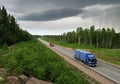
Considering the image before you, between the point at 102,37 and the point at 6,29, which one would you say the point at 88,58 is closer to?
the point at 6,29

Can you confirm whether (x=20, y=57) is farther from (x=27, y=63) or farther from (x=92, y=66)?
(x=92, y=66)

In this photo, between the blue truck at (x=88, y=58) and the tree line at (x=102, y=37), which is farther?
the tree line at (x=102, y=37)

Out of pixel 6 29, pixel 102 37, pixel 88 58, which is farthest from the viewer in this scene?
pixel 102 37

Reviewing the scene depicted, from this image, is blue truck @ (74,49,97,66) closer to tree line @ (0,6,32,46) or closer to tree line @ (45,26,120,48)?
tree line @ (0,6,32,46)

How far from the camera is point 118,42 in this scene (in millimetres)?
149125

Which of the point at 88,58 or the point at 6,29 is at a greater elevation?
the point at 6,29

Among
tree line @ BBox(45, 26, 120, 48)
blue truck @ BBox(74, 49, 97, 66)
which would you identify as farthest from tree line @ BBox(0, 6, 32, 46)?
tree line @ BBox(45, 26, 120, 48)

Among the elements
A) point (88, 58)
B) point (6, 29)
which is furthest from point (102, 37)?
point (88, 58)

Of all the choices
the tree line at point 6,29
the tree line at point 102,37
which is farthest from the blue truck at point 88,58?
the tree line at point 102,37

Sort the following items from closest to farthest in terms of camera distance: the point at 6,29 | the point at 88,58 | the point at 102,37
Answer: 1. the point at 88,58
2. the point at 6,29
3. the point at 102,37

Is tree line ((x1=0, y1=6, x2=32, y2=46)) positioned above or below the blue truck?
above

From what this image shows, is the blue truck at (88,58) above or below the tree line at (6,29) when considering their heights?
below

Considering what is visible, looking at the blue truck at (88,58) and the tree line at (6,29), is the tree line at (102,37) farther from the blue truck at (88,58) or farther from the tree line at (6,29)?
the blue truck at (88,58)

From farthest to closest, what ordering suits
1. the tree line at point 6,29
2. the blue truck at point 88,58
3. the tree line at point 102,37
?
the tree line at point 102,37 < the tree line at point 6,29 < the blue truck at point 88,58
